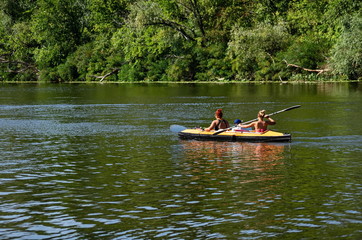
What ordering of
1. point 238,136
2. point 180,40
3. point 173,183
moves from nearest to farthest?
point 173,183
point 238,136
point 180,40

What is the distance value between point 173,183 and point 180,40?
67740mm

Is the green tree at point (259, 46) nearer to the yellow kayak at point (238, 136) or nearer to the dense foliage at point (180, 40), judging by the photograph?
the dense foliage at point (180, 40)

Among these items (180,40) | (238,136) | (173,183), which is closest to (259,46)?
(180,40)

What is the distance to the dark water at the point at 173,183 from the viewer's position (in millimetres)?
12219

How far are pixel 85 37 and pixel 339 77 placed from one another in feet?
141

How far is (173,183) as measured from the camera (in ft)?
53.7

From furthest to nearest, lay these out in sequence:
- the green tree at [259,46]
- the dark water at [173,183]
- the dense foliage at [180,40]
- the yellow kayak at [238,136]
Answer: the green tree at [259,46], the dense foliage at [180,40], the yellow kayak at [238,136], the dark water at [173,183]

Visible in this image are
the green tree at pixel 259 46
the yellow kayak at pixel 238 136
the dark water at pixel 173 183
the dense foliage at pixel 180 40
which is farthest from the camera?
the green tree at pixel 259 46

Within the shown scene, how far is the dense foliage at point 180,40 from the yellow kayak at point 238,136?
4060 cm

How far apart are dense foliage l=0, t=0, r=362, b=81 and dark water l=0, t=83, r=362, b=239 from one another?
133ft

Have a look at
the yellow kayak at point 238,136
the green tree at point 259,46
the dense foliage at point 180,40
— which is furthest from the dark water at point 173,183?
the green tree at point 259,46

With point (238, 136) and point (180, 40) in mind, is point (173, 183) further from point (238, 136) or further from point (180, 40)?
point (180, 40)

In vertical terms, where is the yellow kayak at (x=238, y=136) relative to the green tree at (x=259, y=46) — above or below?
below

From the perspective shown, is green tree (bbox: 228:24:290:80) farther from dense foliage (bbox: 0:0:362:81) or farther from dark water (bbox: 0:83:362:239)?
dark water (bbox: 0:83:362:239)
